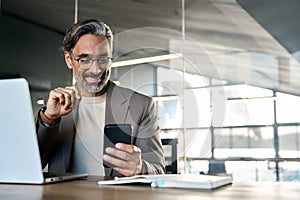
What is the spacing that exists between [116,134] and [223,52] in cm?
249

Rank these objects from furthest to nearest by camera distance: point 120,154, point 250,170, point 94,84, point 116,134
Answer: point 250,170
point 94,84
point 116,134
point 120,154

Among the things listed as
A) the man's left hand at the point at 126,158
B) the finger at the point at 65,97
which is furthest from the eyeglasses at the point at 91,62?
the man's left hand at the point at 126,158

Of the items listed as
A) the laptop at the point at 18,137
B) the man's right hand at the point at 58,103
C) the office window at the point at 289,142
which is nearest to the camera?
the laptop at the point at 18,137

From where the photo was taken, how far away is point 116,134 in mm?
1671

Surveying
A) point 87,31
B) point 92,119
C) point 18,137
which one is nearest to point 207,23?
point 87,31

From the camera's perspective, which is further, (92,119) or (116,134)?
(92,119)

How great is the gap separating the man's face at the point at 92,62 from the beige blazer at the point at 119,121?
0.08 m

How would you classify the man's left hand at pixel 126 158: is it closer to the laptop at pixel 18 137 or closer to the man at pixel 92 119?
the man at pixel 92 119

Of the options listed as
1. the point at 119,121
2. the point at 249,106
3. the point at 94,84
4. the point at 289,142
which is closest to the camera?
the point at 119,121

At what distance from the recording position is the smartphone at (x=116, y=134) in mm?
1598

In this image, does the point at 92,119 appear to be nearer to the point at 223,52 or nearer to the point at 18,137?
the point at 18,137

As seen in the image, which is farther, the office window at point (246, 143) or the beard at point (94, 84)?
the office window at point (246, 143)

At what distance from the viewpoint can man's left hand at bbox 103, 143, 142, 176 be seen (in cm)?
128

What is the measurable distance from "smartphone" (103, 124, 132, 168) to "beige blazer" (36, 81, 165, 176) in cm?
4
